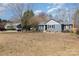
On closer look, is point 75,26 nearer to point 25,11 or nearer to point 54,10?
point 54,10

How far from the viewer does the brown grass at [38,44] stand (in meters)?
2.34

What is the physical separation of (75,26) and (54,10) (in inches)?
11.1

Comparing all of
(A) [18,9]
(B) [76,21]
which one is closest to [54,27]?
(B) [76,21]

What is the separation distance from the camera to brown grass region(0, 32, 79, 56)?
234cm

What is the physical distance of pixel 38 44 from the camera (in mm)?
2357

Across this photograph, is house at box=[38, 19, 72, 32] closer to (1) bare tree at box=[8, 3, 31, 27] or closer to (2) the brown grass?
(2) the brown grass

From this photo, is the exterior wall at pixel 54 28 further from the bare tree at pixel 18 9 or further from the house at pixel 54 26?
the bare tree at pixel 18 9

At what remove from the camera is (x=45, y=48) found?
2.35 metres

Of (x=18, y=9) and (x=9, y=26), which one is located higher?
(x=18, y=9)

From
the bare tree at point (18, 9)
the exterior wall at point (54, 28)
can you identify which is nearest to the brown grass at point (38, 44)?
the exterior wall at point (54, 28)


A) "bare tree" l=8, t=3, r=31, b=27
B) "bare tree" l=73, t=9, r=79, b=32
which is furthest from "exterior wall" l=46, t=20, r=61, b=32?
"bare tree" l=8, t=3, r=31, b=27

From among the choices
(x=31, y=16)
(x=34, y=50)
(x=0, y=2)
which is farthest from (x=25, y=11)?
(x=34, y=50)

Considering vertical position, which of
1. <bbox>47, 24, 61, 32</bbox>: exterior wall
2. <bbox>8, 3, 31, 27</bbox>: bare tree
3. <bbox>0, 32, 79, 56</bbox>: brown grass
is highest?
<bbox>8, 3, 31, 27</bbox>: bare tree

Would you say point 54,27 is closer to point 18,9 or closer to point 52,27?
point 52,27
